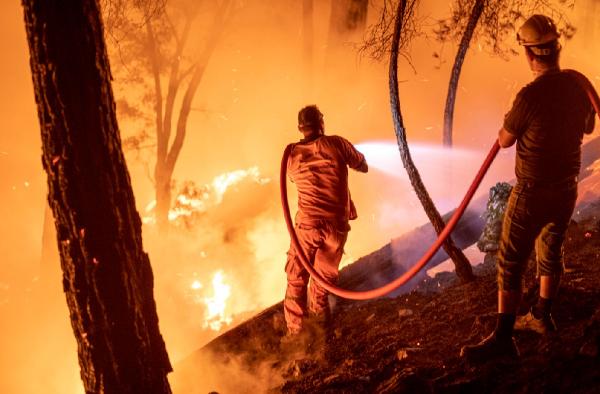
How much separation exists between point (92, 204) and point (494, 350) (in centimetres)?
301

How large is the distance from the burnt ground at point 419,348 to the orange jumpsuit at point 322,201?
0.66m

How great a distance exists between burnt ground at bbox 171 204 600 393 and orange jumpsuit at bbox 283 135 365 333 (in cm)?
66

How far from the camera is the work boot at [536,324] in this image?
327 centimetres

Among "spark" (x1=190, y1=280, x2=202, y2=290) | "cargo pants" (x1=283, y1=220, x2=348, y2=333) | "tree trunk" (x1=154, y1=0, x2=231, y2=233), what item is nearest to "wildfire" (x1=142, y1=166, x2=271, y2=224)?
"tree trunk" (x1=154, y1=0, x2=231, y2=233)

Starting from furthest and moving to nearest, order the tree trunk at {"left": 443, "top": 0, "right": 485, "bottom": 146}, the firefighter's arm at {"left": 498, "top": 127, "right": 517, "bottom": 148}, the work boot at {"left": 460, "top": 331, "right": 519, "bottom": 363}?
the tree trunk at {"left": 443, "top": 0, "right": 485, "bottom": 146}
the work boot at {"left": 460, "top": 331, "right": 519, "bottom": 363}
the firefighter's arm at {"left": 498, "top": 127, "right": 517, "bottom": 148}

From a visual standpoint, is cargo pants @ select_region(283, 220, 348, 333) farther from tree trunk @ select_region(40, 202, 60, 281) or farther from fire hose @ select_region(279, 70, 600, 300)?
tree trunk @ select_region(40, 202, 60, 281)

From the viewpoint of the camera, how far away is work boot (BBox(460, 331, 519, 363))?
3.11 meters

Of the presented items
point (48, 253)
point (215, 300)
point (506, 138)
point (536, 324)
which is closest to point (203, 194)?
point (215, 300)

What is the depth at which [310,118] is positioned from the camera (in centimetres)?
473

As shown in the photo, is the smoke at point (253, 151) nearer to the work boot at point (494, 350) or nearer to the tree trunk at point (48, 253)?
the tree trunk at point (48, 253)

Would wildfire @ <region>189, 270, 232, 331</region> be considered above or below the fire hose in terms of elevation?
above

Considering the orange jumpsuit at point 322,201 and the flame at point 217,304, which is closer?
the orange jumpsuit at point 322,201

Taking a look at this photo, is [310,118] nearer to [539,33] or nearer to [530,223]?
[539,33]

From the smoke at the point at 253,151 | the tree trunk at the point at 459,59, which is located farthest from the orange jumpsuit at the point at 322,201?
the smoke at the point at 253,151
